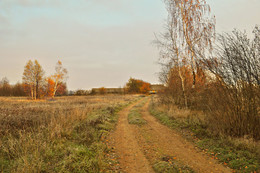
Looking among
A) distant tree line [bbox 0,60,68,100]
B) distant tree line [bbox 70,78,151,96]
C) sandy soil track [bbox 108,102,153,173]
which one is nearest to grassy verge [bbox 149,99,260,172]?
sandy soil track [bbox 108,102,153,173]

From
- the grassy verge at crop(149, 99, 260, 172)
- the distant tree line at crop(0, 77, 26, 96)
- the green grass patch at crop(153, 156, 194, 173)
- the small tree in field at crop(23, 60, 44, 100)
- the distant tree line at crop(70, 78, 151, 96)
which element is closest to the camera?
the green grass patch at crop(153, 156, 194, 173)

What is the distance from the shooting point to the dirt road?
4309 mm

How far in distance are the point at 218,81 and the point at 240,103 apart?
3.89ft

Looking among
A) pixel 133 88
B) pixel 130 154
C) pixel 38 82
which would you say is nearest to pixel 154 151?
pixel 130 154

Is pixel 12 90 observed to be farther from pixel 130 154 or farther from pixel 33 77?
pixel 130 154

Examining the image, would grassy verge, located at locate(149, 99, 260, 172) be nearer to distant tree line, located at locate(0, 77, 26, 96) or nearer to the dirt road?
the dirt road

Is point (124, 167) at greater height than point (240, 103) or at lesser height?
lesser

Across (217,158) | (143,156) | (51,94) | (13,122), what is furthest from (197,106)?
(51,94)

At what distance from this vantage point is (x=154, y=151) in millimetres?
5492

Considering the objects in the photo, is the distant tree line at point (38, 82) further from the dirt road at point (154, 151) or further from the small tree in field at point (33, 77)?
the dirt road at point (154, 151)

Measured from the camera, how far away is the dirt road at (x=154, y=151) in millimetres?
4309

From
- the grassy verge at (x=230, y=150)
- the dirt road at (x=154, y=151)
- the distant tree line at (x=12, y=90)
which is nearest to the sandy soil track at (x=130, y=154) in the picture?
the dirt road at (x=154, y=151)

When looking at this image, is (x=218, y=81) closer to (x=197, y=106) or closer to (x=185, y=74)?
(x=197, y=106)

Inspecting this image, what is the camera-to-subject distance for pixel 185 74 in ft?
43.8
